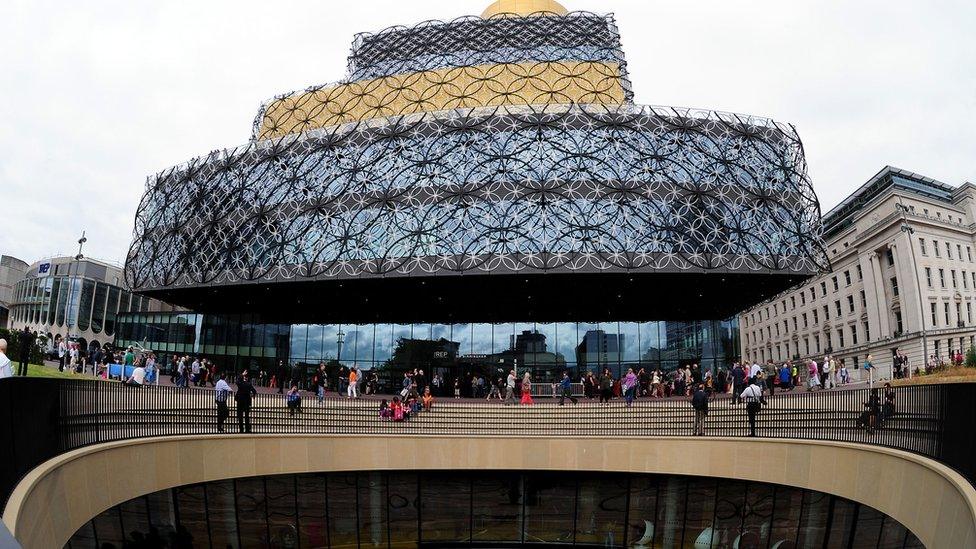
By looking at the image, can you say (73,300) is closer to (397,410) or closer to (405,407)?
Answer: (405,407)

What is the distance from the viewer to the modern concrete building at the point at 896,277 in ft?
203

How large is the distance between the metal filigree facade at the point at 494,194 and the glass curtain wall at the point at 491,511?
13.1 m

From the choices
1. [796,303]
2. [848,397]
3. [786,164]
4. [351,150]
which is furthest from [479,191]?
[796,303]

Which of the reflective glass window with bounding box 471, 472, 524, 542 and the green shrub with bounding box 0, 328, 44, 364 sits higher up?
the green shrub with bounding box 0, 328, 44, 364

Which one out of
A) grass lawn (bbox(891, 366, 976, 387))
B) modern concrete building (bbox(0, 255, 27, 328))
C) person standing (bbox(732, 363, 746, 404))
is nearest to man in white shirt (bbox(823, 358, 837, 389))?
grass lawn (bbox(891, 366, 976, 387))

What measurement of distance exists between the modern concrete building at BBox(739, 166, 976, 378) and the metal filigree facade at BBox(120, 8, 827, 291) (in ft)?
79.5

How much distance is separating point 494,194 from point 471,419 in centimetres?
1425

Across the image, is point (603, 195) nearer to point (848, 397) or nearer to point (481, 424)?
point (481, 424)

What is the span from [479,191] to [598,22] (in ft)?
78.6

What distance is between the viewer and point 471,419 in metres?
25.2

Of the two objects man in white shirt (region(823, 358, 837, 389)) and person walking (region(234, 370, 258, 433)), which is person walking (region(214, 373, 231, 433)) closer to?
person walking (region(234, 370, 258, 433))

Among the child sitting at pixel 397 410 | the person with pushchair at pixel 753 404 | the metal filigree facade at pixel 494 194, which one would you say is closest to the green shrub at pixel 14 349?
the metal filigree facade at pixel 494 194

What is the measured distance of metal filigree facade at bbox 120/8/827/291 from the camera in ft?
116

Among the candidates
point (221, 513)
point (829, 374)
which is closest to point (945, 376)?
point (829, 374)
